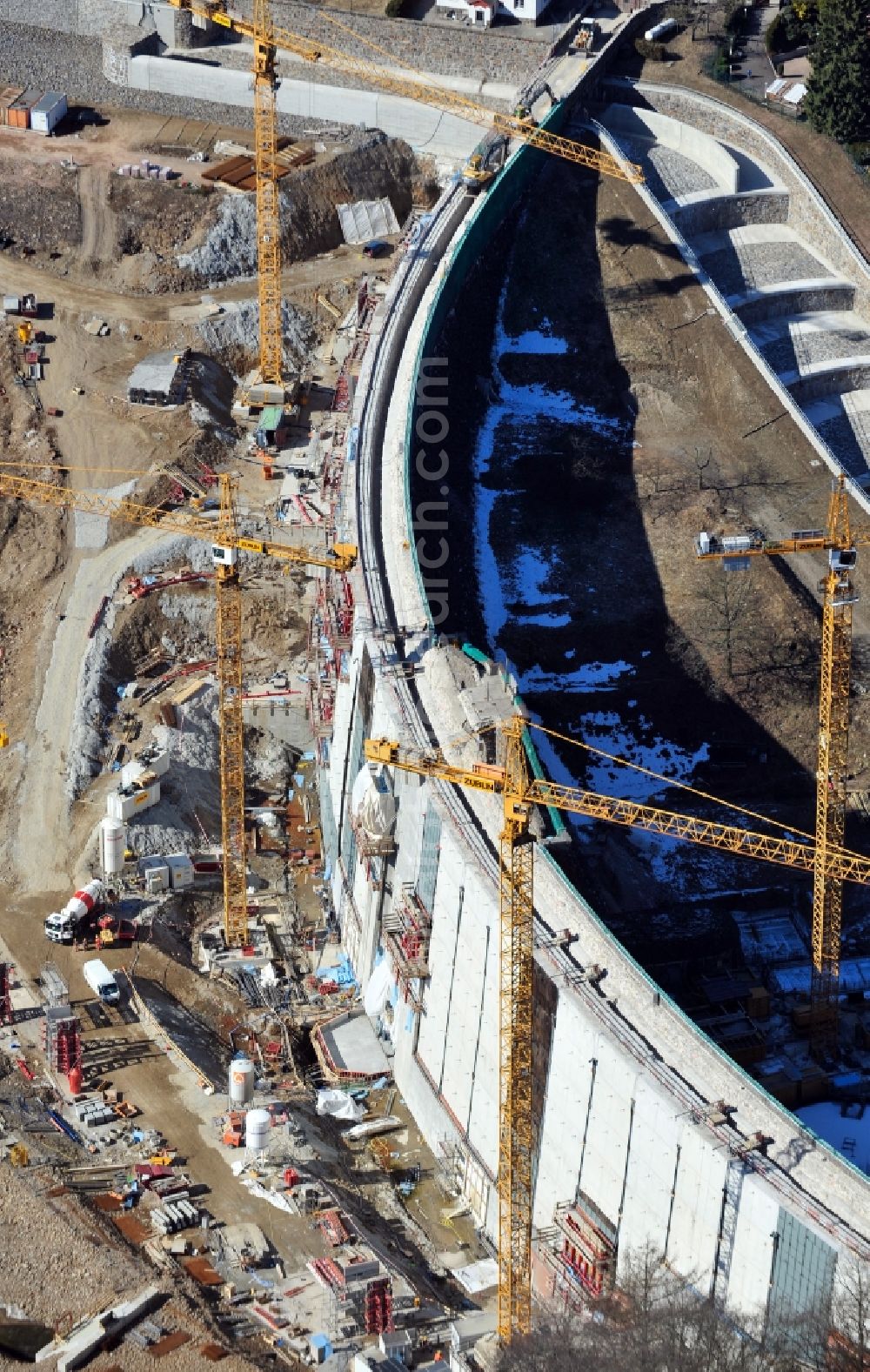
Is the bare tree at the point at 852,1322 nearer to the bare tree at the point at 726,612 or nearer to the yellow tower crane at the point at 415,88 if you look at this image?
the bare tree at the point at 726,612

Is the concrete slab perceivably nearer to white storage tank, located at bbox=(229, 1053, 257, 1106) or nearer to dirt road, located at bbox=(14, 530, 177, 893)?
white storage tank, located at bbox=(229, 1053, 257, 1106)

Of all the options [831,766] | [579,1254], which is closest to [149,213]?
[831,766]

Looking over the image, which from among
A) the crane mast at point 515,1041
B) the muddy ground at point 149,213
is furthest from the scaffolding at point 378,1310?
the muddy ground at point 149,213

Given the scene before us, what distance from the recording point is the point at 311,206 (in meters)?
176

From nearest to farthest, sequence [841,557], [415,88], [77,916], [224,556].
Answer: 1. [841,557]
2. [77,916]
3. [224,556]
4. [415,88]

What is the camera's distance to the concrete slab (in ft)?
Answer: 427

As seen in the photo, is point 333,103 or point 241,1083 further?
point 333,103

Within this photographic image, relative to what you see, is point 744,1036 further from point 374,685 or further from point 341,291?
point 341,291

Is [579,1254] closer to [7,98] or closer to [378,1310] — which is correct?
[378,1310]

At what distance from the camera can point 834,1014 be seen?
422 ft

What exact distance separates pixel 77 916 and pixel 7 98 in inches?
2938

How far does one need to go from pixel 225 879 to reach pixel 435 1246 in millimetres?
24665

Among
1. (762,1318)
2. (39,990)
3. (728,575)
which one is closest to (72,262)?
(728,575)

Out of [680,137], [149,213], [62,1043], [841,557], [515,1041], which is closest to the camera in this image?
[515,1041]
